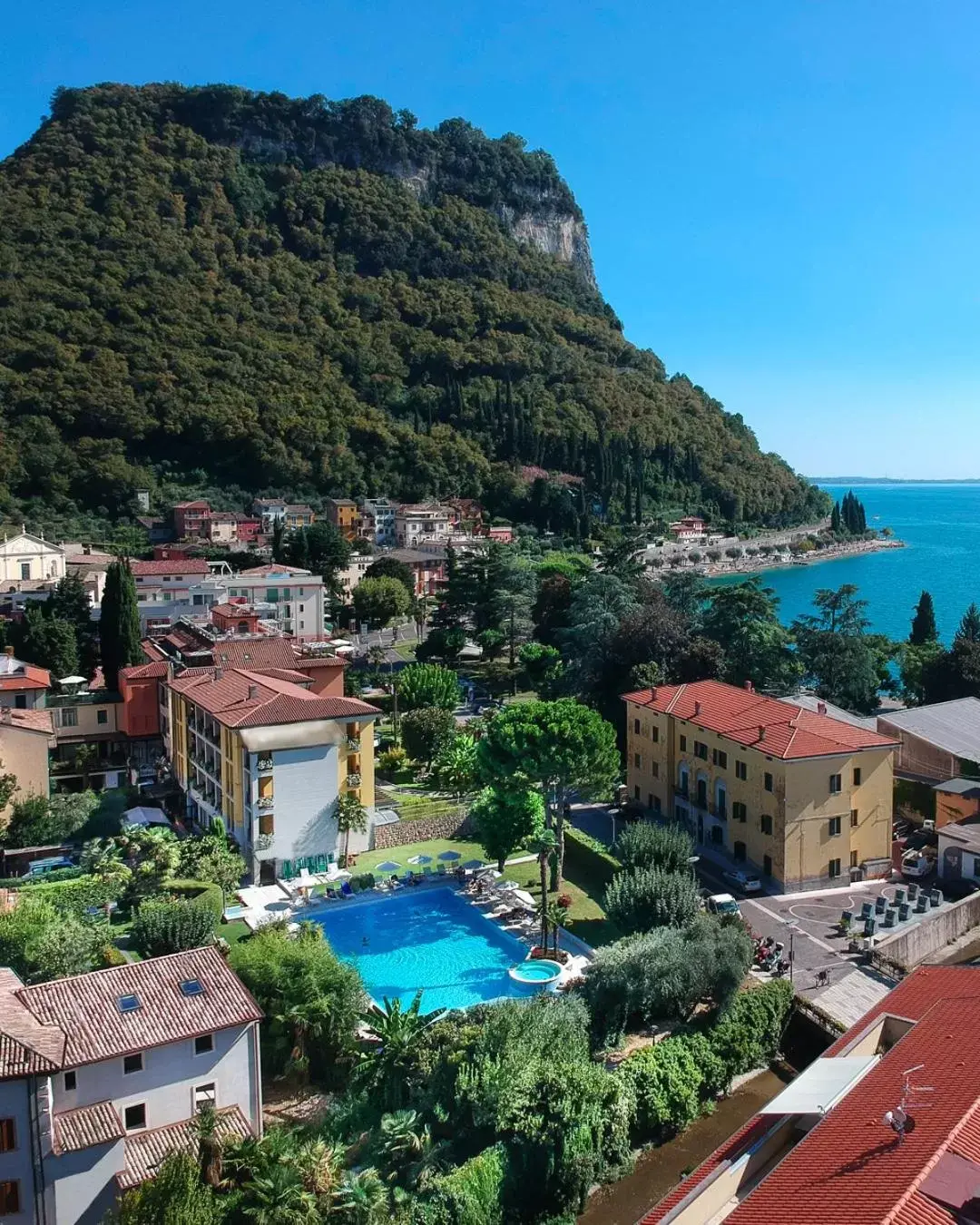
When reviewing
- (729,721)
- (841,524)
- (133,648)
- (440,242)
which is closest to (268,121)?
(440,242)

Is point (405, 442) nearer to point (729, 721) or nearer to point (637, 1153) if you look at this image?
point (729, 721)

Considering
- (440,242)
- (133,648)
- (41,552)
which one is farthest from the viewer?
(440,242)

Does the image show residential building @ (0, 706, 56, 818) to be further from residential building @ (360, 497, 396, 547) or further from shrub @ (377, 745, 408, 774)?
residential building @ (360, 497, 396, 547)

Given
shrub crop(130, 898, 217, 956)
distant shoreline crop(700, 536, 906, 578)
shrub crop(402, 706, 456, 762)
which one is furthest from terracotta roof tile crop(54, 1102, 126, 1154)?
distant shoreline crop(700, 536, 906, 578)

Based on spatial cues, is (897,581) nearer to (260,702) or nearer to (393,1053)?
(260,702)

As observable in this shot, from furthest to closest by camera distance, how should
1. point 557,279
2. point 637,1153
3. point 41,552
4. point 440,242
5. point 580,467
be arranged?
point 557,279 → point 440,242 → point 580,467 → point 41,552 → point 637,1153

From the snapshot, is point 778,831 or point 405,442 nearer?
point 778,831
